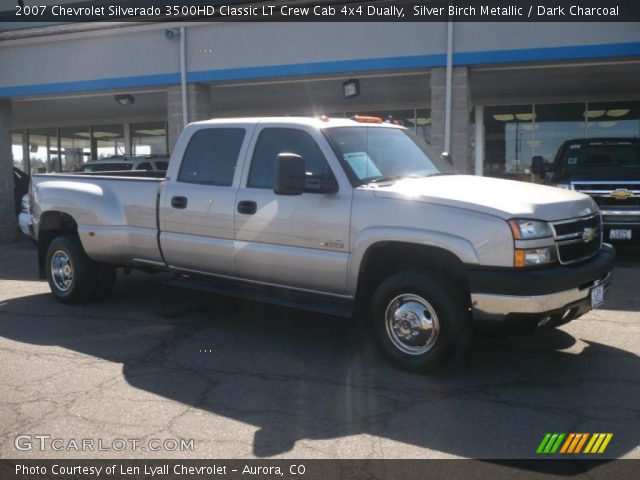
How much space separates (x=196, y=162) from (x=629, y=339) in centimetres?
437

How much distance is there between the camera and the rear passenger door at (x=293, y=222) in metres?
5.17

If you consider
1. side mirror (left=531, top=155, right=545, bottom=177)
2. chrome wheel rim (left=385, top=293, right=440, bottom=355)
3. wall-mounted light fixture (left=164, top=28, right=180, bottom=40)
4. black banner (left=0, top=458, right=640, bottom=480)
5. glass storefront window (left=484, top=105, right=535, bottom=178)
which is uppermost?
wall-mounted light fixture (left=164, top=28, right=180, bottom=40)

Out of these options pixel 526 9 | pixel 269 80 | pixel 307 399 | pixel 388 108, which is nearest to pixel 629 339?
pixel 307 399

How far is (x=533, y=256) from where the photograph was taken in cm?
440

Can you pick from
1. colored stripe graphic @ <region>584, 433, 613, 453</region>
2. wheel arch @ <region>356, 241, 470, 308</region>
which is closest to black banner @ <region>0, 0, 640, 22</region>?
wheel arch @ <region>356, 241, 470, 308</region>

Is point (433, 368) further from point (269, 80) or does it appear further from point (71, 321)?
point (269, 80)

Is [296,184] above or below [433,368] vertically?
above

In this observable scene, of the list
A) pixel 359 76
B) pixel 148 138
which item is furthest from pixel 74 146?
pixel 359 76

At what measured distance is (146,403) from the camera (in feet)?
14.4

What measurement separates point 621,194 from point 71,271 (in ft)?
26.3

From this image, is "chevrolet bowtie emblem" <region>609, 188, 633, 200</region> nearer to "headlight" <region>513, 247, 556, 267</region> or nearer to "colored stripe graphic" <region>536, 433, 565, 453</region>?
"headlight" <region>513, 247, 556, 267</region>

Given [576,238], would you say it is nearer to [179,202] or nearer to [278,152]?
[278,152]

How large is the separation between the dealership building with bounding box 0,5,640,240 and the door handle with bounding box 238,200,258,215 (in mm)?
5839

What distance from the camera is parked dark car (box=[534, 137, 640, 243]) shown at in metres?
9.88
